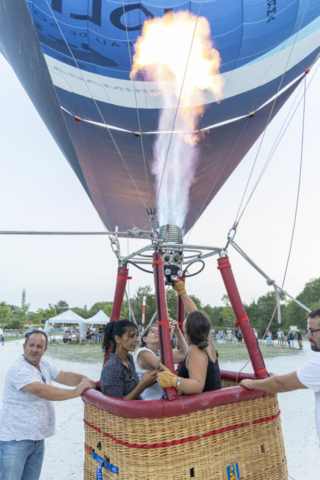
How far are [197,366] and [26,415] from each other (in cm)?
93

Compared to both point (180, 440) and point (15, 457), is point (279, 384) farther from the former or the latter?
point (15, 457)

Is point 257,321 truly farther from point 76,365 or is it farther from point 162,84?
point 162,84

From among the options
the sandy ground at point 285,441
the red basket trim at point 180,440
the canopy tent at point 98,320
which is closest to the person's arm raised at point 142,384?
the red basket trim at point 180,440

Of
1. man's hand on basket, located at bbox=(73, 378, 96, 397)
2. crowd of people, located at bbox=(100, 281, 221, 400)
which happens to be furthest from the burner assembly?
man's hand on basket, located at bbox=(73, 378, 96, 397)

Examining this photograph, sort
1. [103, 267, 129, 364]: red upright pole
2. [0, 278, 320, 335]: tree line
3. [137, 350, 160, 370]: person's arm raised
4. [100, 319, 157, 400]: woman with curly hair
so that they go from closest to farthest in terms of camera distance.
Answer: [100, 319, 157, 400]: woman with curly hair, [137, 350, 160, 370]: person's arm raised, [103, 267, 129, 364]: red upright pole, [0, 278, 320, 335]: tree line

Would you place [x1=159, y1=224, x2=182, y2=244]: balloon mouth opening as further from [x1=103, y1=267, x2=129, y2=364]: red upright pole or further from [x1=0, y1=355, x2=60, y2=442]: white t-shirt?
[x1=0, y1=355, x2=60, y2=442]: white t-shirt

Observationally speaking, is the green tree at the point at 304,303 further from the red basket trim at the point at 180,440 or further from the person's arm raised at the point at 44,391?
the person's arm raised at the point at 44,391

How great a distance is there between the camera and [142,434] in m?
1.61

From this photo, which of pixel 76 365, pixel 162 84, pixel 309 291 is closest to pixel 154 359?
pixel 162 84

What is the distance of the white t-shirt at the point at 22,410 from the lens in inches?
67.4

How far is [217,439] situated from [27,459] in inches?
40.6

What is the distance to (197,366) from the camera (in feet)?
5.84

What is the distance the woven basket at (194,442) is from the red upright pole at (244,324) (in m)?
0.16

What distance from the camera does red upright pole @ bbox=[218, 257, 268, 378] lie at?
2056 millimetres
